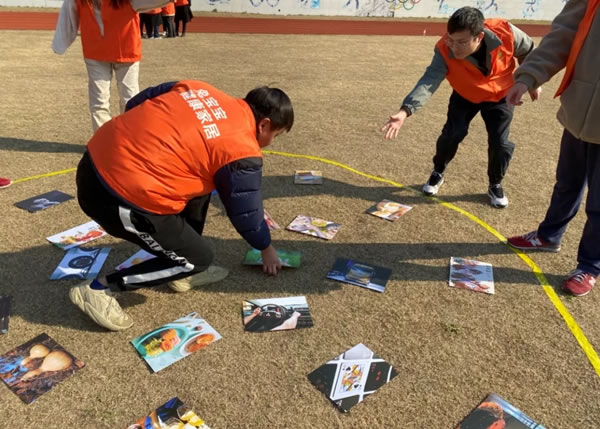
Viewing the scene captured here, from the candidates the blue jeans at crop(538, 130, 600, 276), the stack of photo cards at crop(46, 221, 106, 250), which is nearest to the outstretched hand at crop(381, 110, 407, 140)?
the blue jeans at crop(538, 130, 600, 276)

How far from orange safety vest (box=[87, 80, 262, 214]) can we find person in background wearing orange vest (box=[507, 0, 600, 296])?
1845mm

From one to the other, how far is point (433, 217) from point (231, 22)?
17519mm

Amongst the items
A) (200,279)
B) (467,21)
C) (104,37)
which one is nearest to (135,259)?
(200,279)

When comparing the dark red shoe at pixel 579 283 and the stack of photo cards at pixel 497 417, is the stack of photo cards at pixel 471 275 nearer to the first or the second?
the dark red shoe at pixel 579 283

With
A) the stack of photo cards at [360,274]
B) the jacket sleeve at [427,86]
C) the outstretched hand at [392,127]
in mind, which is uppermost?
the jacket sleeve at [427,86]

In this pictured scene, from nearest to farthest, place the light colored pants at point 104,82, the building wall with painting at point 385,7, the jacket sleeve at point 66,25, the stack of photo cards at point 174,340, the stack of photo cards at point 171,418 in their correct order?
the stack of photo cards at point 171,418 < the stack of photo cards at point 174,340 < the jacket sleeve at point 66,25 < the light colored pants at point 104,82 < the building wall with painting at point 385,7

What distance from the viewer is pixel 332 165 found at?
4938 mm

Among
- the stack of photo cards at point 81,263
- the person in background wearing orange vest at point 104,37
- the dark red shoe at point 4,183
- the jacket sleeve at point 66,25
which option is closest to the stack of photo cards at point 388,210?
the stack of photo cards at point 81,263

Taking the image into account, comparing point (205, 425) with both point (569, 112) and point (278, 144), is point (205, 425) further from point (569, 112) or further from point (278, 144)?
point (278, 144)

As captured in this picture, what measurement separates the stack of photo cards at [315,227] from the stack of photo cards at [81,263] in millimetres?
1408

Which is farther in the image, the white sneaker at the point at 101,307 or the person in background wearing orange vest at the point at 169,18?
the person in background wearing orange vest at the point at 169,18

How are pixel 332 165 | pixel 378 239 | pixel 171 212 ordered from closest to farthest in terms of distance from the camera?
pixel 171 212
pixel 378 239
pixel 332 165

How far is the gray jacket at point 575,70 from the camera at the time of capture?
2613 mm

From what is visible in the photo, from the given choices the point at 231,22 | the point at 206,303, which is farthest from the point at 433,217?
the point at 231,22
